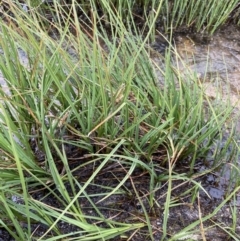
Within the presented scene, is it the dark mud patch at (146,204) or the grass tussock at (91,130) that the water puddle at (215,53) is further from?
the dark mud patch at (146,204)

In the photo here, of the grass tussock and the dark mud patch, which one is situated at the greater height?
the grass tussock

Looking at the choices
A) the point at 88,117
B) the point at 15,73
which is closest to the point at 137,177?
the point at 88,117

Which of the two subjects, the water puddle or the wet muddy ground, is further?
the water puddle

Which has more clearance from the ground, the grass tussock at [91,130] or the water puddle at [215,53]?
the grass tussock at [91,130]

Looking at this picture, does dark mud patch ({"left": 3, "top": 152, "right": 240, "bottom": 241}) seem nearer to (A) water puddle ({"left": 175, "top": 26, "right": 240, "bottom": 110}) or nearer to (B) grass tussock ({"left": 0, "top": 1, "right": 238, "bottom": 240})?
(B) grass tussock ({"left": 0, "top": 1, "right": 238, "bottom": 240})

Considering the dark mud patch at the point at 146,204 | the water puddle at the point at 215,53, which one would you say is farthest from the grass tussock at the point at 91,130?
the water puddle at the point at 215,53

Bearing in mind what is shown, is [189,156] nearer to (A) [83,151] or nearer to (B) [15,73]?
(A) [83,151]

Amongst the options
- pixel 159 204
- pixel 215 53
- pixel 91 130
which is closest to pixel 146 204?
pixel 159 204

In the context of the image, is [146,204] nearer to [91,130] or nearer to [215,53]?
[91,130]

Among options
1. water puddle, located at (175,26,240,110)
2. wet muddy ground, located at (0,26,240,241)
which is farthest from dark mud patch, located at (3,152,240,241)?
water puddle, located at (175,26,240,110)

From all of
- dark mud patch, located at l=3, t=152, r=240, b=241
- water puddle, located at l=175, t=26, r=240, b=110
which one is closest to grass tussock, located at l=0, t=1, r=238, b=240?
dark mud patch, located at l=3, t=152, r=240, b=241

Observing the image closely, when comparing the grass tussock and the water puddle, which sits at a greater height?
the grass tussock
